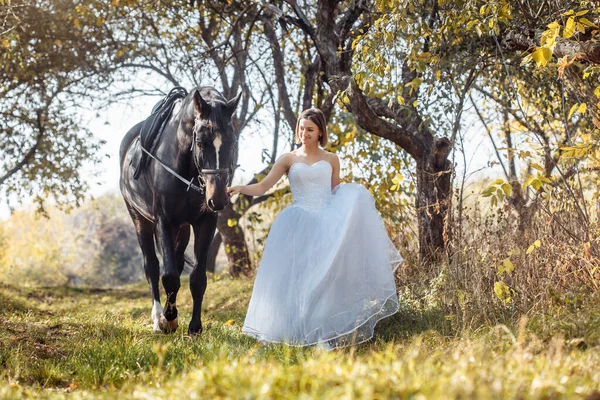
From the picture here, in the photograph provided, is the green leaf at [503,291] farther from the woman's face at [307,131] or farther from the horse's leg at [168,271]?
the horse's leg at [168,271]

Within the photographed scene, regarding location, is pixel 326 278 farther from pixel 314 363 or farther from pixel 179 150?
pixel 314 363

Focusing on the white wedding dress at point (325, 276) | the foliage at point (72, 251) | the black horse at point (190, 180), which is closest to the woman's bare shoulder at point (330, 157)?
the white wedding dress at point (325, 276)

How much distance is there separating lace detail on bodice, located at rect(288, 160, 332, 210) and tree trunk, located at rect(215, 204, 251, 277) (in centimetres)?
725

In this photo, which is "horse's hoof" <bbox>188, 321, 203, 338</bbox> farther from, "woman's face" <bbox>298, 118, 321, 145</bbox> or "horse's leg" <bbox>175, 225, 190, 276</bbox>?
"woman's face" <bbox>298, 118, 321, 145</bbox>

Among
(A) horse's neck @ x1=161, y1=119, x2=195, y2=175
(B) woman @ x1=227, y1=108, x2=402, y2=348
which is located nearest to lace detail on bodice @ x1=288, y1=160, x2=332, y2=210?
(B) woman @ x1=227, y1=108, x2=402, y2=348

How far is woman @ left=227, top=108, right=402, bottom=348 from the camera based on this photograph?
523 cm

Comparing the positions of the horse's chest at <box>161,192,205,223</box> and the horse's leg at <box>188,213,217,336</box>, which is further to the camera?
the horse's leg at <box>188,213,217,336</box>

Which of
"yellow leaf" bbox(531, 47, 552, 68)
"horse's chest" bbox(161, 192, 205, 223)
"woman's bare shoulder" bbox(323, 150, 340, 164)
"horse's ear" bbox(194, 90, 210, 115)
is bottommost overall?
"horse's chest" bbox(161, 192, 205, 223)

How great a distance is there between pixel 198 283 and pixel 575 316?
11.6 feet

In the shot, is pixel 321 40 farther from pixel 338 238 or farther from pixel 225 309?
pixel 225 309

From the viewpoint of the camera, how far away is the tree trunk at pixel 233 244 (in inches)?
523

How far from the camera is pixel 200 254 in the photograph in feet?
20.4

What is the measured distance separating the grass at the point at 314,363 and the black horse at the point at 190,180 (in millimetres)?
528

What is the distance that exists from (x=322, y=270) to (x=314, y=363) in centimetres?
224
